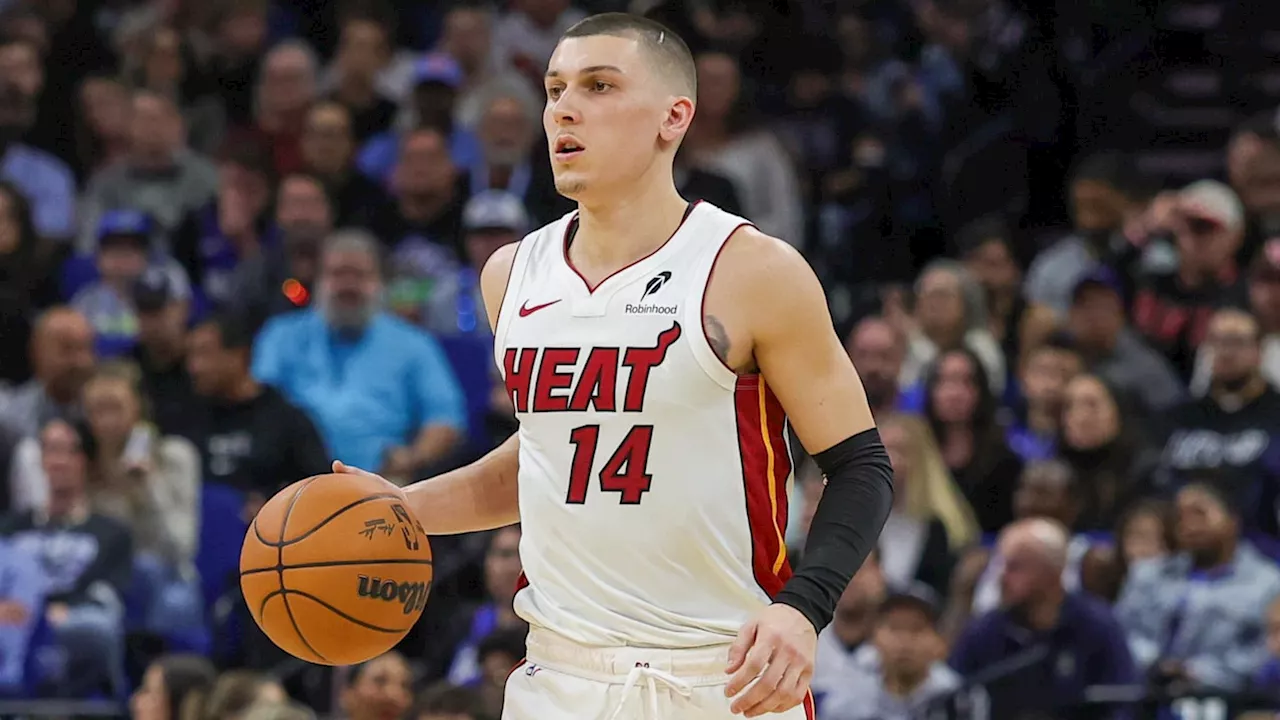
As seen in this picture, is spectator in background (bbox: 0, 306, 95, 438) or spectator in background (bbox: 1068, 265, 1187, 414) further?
spectator in background (bbox: 1068, 265, 1187, 414)

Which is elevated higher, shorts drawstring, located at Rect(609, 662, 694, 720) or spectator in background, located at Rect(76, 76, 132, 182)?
spectator in background, located at Rect(76, 76, 132, 182)

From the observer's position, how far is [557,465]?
455 centimetres

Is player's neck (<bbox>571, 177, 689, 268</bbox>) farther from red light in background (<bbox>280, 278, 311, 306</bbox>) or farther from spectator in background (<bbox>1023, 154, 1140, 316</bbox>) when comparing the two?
spectator in background (<bbox>1023, 154, 1140, 316</bbox>)

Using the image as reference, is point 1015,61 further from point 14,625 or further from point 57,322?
point 14,625

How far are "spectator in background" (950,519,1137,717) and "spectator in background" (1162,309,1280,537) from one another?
1133mm

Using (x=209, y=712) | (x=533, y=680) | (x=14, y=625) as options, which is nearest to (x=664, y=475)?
(x=533, y=680)

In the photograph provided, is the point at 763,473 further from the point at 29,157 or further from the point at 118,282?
the point at 29,157

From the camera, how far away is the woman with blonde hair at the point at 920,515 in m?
9.58

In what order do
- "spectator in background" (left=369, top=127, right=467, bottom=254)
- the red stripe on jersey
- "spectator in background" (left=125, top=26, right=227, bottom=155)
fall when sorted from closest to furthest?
the red stripe on jersey < "spectator in background" (left=369, top=127, right=467, bottom=254) < "spectator in background" (left=125, top=26, right=227, bottom=155)

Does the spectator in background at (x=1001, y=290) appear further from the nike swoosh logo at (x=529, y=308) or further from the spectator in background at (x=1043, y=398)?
the nike swoosh logo at (x=529, y=308)

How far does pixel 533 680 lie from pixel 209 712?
3.99m

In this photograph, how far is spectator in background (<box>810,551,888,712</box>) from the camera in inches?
343

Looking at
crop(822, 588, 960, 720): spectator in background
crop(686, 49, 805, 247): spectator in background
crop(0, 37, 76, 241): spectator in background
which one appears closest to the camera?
crop(822, 588, 960, 720): spectator in background

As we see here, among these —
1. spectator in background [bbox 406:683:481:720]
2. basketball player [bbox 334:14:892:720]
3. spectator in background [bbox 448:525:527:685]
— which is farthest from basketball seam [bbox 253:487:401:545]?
spectator in background [bbox 448:525:527:685]
